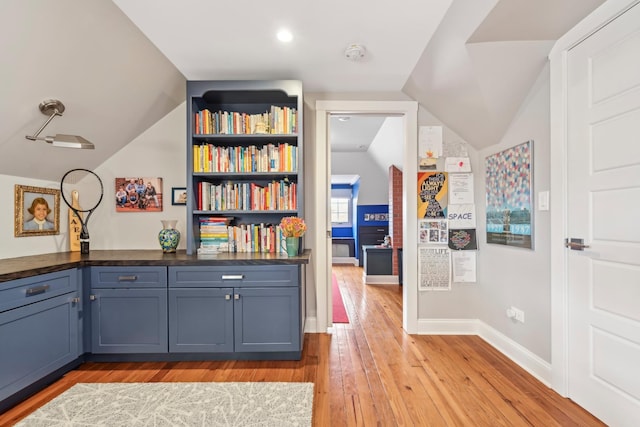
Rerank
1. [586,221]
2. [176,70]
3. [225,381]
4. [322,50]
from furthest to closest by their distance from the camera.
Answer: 1. [176,70]
2. [322,50]
3. [225,381]
4. [586,221]

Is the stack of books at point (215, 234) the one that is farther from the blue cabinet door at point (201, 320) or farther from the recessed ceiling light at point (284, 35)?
the recessed ceiling light at point (284, 35)

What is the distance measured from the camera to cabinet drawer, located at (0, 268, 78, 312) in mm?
1824

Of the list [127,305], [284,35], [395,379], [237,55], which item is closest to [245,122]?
[237,55]

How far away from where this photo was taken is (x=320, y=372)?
2.28m

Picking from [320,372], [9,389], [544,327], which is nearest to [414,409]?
[320,372]

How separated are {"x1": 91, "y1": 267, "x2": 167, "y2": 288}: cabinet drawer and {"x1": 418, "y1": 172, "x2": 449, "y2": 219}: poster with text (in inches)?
92.7

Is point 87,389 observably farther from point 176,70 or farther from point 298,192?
point 176,70

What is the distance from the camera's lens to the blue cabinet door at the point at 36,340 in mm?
1824

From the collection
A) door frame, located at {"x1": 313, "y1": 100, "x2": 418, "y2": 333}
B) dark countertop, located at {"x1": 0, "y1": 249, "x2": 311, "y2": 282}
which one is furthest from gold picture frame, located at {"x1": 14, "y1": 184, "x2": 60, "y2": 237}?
door frame, located at {"x1": 313, "y1": 100, "x2": 418, "y2": 333}

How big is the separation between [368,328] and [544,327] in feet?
5.07

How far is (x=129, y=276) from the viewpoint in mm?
2398

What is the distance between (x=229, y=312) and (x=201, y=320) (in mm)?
225

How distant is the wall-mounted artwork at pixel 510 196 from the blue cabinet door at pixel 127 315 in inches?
109

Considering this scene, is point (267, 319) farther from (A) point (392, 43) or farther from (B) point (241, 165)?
(A) point (392, 43)
